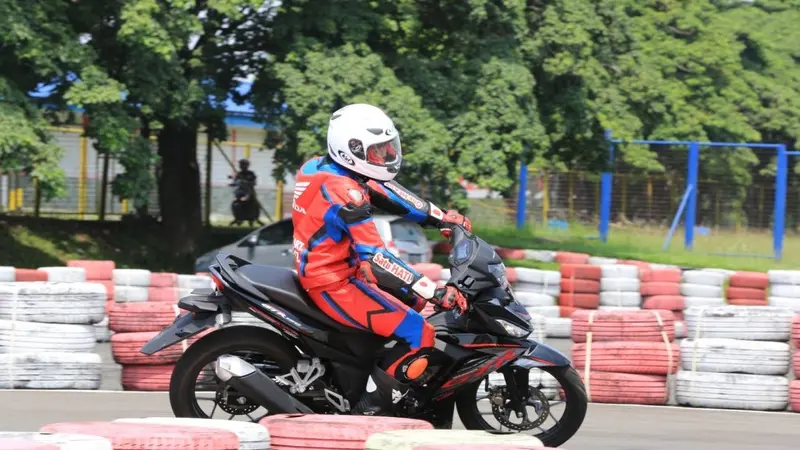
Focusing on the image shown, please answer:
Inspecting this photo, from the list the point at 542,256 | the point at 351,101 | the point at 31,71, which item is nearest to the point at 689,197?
the point at 542,256

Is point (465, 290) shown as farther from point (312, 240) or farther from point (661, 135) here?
point (661, 135)

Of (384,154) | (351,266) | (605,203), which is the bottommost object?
(605,203)

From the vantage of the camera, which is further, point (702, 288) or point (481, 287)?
point (702, 288)

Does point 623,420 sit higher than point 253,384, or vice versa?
point 253,384

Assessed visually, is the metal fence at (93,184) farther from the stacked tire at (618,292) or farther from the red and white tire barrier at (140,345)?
the red and white tire barrier at (140,345)

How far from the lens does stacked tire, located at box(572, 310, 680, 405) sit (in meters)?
9.46

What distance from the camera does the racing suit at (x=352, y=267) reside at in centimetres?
706

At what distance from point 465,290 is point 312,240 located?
0.83 metres

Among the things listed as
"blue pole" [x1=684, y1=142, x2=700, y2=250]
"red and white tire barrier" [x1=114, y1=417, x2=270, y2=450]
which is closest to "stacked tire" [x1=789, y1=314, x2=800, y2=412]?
"red and white tire barrier" [x1=114, y1=417, x2=270, y2=450]

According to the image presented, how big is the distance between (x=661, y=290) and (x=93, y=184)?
14.7 meters

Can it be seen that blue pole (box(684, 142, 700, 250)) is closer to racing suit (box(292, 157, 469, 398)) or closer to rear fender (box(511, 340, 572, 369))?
rear fender (box(511, 340, 572, 369))

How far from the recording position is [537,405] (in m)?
7.36

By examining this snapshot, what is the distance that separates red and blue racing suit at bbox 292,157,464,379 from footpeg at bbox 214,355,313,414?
48 centimetres

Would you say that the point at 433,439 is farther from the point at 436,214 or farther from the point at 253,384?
the point at 436,214
